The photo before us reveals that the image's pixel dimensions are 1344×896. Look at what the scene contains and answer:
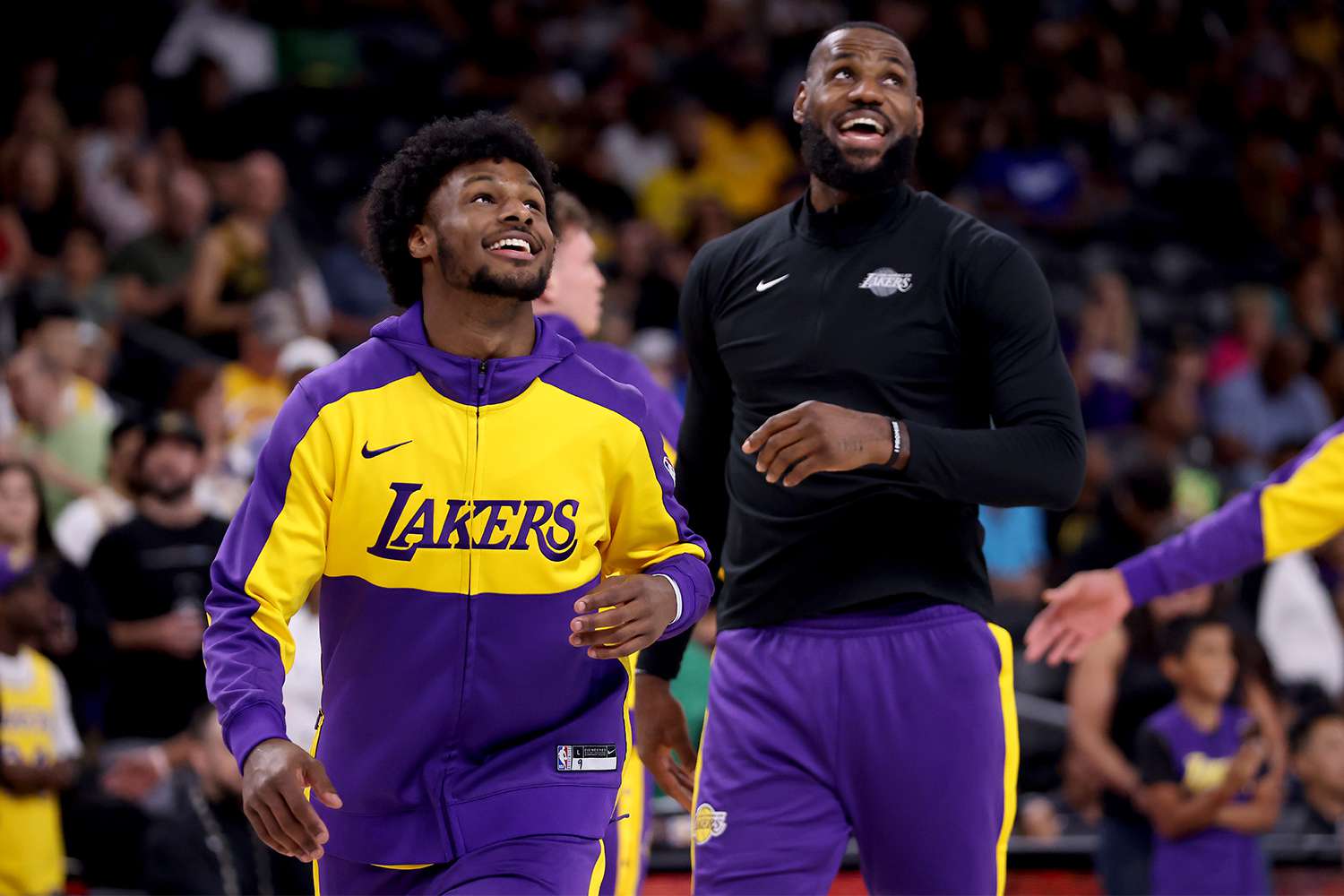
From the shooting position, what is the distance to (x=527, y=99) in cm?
1237

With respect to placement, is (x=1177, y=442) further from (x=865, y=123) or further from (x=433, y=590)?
(x=433, y=590)

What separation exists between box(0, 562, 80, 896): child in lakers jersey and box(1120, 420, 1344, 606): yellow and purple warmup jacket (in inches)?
158

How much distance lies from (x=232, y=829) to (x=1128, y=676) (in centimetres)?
346

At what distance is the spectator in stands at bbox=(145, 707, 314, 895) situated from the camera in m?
6.23

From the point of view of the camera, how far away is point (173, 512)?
290 inches

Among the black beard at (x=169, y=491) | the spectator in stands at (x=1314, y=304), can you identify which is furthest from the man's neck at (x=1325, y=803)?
the spectator in stands at (x=1314, y=304)

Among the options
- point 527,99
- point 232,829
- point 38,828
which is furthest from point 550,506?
point 527,99

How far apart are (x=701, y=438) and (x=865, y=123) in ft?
2.68

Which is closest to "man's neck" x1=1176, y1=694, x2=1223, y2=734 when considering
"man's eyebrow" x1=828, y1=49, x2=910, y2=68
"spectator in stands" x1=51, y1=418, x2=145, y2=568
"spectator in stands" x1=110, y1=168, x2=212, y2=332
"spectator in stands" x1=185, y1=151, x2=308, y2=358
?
"man's eyebrow" x1=828, y1=49, x2=910, y2=68

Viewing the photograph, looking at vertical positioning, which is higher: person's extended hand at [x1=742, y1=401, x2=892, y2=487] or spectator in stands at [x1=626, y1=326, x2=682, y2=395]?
spectator in stands at [x1=626, y1=326, x2=682, y2=395]

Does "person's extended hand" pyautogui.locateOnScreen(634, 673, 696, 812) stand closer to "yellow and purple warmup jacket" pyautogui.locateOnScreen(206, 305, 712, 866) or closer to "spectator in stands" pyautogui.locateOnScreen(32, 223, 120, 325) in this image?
"yellow and purple warmup jacket" pyautogui.locateOnScreen(206, 305, 712, 866)

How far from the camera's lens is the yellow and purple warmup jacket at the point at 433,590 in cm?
331

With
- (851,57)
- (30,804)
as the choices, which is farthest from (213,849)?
(851,57)

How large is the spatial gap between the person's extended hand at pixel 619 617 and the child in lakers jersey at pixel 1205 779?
3.70 m
